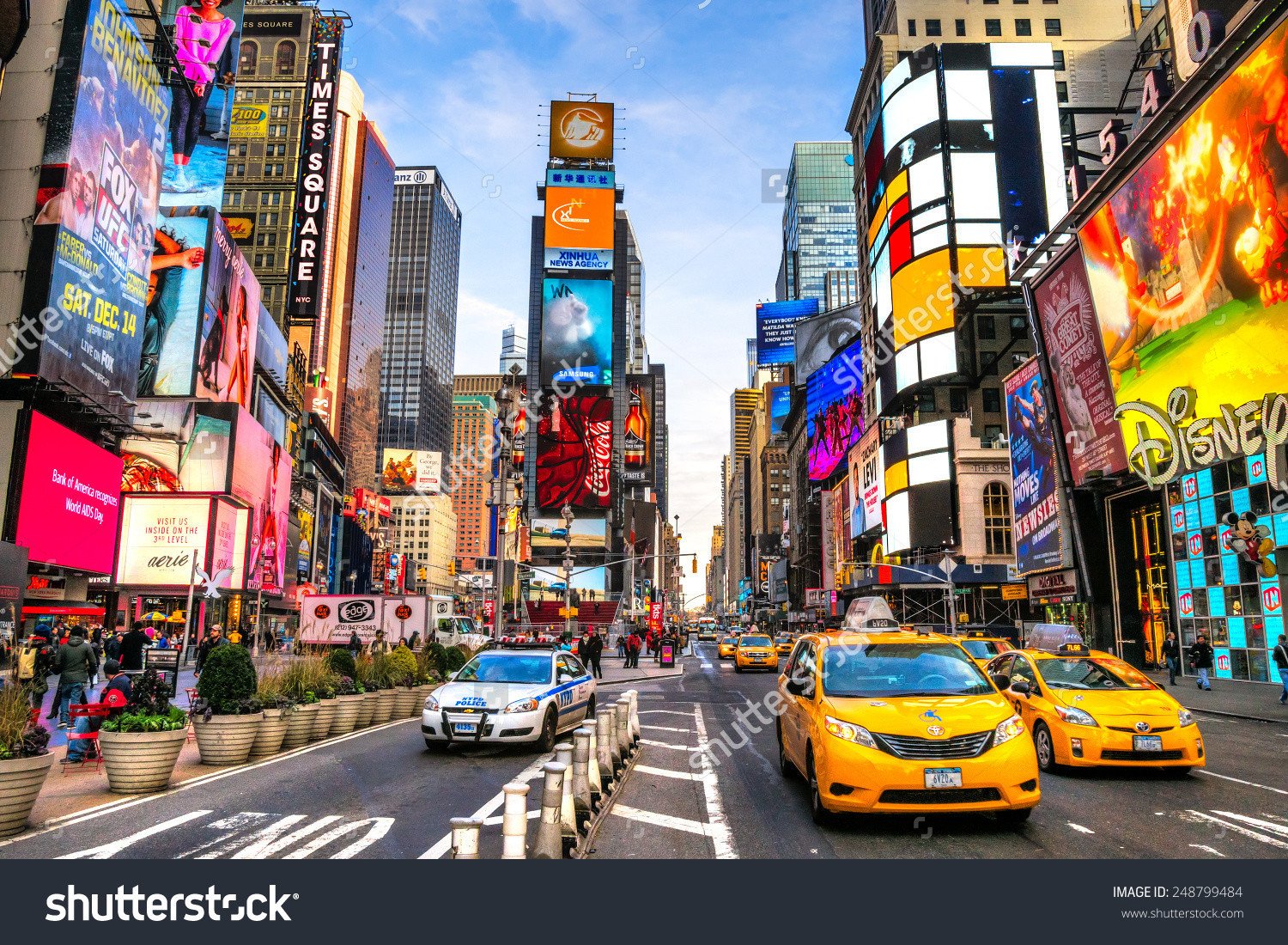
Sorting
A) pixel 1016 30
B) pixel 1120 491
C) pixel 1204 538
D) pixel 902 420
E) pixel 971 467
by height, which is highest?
pixel 1016 30

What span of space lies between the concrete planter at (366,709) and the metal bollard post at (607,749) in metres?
6.82

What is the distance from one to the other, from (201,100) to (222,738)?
59494mm

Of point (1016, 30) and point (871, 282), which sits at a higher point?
point (1016, 30)

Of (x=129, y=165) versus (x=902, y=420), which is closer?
(x=129, y=165)

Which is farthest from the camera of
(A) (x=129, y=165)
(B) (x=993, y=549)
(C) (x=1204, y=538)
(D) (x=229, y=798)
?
(B) (x=993, y=549)

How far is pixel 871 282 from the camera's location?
7719 cm

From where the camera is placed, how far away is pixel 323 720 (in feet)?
45.8

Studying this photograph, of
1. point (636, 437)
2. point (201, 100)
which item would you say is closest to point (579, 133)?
point (201, 100)

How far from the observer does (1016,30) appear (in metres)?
79.8

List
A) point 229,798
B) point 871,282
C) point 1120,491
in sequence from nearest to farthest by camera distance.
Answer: point 229,798, point 1120,491, point 871,282

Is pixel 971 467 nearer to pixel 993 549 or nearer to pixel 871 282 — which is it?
pixel 993 549

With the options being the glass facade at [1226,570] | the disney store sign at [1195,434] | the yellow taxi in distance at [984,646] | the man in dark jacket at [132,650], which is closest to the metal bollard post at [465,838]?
the yellow taxi in distance at [984,646]
